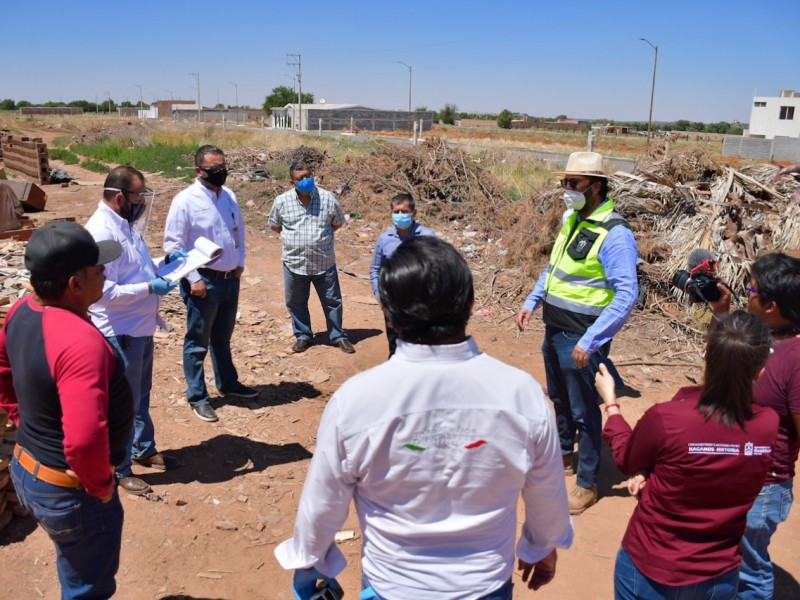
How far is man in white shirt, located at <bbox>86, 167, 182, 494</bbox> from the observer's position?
3.66 metres

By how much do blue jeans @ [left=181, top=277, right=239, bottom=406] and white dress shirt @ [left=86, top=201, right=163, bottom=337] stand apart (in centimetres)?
98

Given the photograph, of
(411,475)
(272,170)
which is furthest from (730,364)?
(272,170)

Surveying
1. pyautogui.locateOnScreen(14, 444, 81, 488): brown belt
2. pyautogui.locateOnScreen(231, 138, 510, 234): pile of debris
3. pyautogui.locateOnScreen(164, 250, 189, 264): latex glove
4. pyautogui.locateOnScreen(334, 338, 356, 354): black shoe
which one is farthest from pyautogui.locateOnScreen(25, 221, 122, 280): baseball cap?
pyautogui.locateOnScreen(231, 138, 510, 234): pile of debris

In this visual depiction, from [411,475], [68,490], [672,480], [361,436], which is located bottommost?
[68,490]

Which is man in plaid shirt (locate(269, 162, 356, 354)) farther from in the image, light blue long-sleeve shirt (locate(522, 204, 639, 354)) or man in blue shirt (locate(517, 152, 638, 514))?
light blue long-sleeve shirt (locate(522, 204, 639, 354))

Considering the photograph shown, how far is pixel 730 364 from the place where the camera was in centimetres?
201

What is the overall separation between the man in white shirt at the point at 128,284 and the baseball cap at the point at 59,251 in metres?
1.25

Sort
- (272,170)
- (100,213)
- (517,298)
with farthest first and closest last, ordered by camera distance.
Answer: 1. (272,170)
2. (517,298)
3. (100,213)

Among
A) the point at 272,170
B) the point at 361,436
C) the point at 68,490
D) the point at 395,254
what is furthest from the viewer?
the point at 272,170

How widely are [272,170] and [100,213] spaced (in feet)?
44.4

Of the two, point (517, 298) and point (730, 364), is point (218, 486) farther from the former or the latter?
point (517, 298)

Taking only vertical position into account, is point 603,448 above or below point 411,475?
below

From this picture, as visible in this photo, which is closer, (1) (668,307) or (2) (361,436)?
(2) (361,436)

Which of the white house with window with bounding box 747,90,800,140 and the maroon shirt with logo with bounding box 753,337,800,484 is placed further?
the white house with window with bounding box 747,90,800,140
